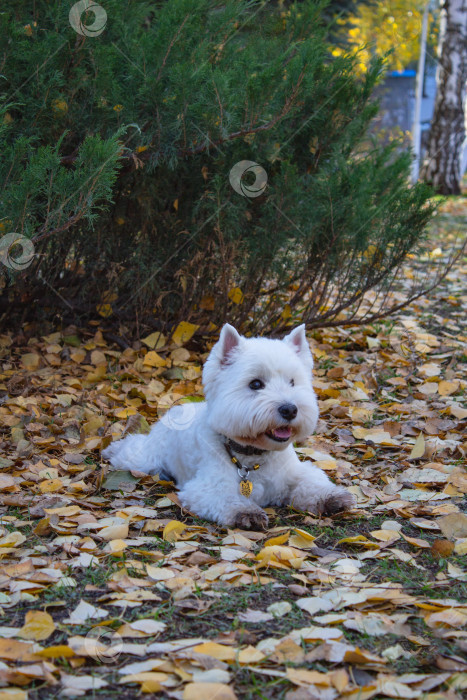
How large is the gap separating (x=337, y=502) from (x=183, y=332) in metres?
2.72

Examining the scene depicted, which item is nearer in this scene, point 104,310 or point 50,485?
point 50,485

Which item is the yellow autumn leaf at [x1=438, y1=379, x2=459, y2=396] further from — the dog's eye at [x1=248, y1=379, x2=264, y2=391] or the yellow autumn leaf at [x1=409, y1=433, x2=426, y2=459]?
the dog's eye at [x1=248, y1=379, x2=264, y2=391]

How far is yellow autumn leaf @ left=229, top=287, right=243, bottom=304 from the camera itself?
5953mm

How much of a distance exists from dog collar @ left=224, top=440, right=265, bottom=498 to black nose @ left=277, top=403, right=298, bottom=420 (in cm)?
43

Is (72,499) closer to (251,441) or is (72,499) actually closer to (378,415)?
(251,441)

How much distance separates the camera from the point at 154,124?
496 cm

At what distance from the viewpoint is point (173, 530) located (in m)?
3.42

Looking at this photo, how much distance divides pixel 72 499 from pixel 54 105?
8.37 ft

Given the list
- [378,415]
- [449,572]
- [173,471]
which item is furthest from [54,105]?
[449,572]

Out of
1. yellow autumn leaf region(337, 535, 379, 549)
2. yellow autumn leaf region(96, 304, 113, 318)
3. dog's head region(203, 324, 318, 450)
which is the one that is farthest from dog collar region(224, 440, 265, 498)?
yellow autumn leaf region(96, 304, 113, 318)

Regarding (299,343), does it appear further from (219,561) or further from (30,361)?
(30,361)

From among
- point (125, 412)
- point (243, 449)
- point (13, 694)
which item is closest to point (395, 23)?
point (125, 412)

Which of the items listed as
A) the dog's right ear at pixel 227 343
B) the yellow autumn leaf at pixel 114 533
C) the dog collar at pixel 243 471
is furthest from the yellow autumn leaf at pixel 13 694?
the dog's right ear at pixel 227 343

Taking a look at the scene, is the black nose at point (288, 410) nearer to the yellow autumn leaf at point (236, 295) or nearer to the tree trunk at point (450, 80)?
the yellow autumn leaf at point (236, 295)
